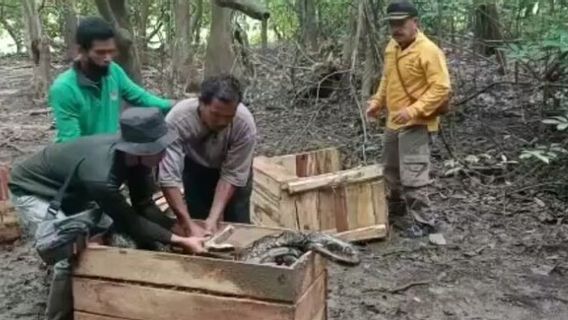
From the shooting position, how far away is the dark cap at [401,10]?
5.34 m

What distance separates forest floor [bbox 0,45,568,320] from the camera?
4738 mm

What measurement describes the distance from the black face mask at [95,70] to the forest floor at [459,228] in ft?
5.05

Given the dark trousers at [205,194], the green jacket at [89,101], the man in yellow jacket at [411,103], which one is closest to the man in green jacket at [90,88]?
the green jacket at [89,101]

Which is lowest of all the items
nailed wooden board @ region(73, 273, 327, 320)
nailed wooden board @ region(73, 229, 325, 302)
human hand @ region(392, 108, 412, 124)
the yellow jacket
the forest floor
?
the forest floor

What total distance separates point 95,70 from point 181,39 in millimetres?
8338

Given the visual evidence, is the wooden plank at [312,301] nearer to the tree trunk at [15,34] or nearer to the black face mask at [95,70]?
the black face mask at [95,70]

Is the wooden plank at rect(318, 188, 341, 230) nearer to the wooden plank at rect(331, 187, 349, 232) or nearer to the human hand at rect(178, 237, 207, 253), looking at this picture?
the wooden plank at rect(331, 187, 349, 232)

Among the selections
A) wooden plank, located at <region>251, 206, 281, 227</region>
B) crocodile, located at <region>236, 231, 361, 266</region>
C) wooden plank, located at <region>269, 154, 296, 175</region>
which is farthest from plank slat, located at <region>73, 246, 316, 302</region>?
wooden plank, located at <region>269, 154, 296, 175</region>

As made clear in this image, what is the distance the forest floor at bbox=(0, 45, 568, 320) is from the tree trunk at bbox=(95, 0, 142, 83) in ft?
5.34

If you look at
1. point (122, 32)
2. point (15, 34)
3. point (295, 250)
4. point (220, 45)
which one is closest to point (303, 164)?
point (122, 32)

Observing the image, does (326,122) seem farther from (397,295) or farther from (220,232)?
(220,232)

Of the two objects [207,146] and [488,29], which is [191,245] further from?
[488,29]

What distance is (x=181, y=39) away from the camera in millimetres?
12312

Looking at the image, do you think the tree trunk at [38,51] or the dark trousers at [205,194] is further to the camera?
the tree trunk at [38,51]
